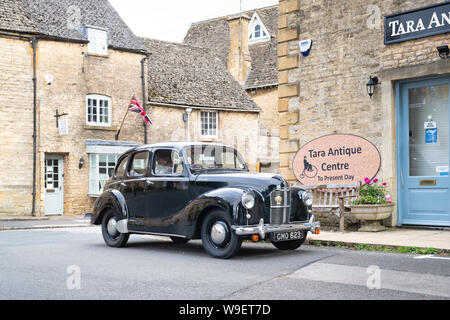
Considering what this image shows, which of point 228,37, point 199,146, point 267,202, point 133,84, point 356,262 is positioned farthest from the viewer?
point 228,37

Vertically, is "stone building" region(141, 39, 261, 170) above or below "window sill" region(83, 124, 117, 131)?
above

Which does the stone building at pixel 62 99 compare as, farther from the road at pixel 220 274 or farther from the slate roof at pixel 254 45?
the road at pixel 220 274

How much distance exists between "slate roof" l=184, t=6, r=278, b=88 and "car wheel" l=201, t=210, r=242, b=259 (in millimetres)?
27569

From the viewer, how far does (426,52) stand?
438 inches

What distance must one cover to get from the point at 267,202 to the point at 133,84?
778 inches

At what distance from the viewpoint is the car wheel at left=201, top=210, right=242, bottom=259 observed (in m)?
8.02

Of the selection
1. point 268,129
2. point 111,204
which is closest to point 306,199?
point 111,204

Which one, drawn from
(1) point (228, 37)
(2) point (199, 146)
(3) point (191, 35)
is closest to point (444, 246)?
(2) point (199, 146)

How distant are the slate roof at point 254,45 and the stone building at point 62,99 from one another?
36.0 feet

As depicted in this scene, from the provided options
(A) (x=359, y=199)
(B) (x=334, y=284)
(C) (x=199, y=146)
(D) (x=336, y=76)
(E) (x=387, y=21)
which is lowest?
(B) (x=334, y=284)

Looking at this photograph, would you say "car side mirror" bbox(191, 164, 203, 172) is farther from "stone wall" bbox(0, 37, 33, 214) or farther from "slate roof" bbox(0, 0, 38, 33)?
"slate roof" bbox(0, 0, 38, 33)

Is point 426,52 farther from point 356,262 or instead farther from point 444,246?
point 356,262

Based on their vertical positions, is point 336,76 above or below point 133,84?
below

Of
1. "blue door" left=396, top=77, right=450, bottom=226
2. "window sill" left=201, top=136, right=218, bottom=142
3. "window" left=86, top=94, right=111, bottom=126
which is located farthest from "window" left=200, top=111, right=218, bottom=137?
"blue door" left=396, top=77, right=450, bottom=226
